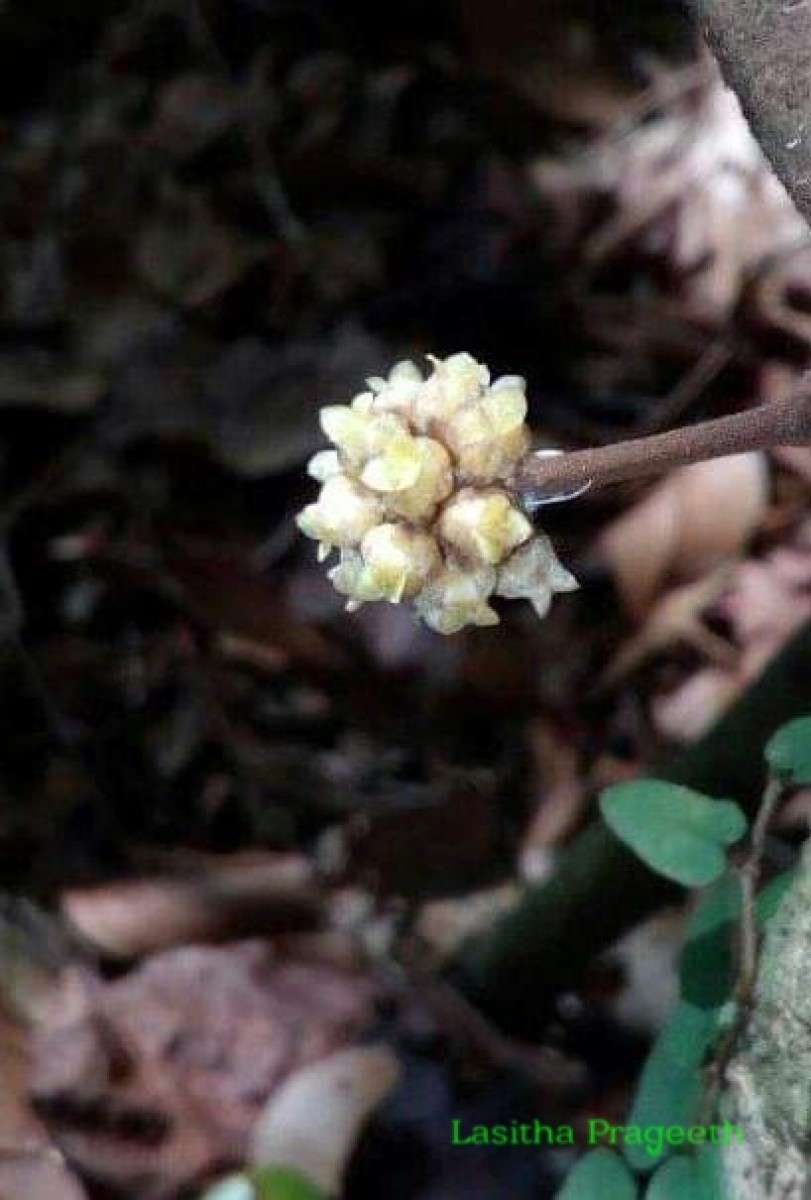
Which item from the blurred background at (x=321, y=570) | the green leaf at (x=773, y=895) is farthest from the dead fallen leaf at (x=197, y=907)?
the green leaf at (x=773, y=895)

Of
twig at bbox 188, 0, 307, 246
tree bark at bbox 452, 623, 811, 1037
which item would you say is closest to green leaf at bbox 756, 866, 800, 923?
tree bark at bbox 452, 623, 811, 1037

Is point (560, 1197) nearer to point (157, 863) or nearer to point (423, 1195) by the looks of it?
point (423, 1195)

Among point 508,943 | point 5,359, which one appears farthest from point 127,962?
point 5,359

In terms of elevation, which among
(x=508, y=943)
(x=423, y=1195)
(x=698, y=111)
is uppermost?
(x=698, y=111)

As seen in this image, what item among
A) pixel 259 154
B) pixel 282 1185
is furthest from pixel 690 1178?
pixel 259 154

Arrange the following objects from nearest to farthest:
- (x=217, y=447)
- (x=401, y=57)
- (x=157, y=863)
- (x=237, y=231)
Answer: (x=157, y=863) → (x=217, y=447) → (x=237, y=231) → (x=401, y=57)

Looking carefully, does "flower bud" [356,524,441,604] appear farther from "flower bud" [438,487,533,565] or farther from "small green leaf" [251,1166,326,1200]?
"small green leaf" [251,1166,326,1200]
